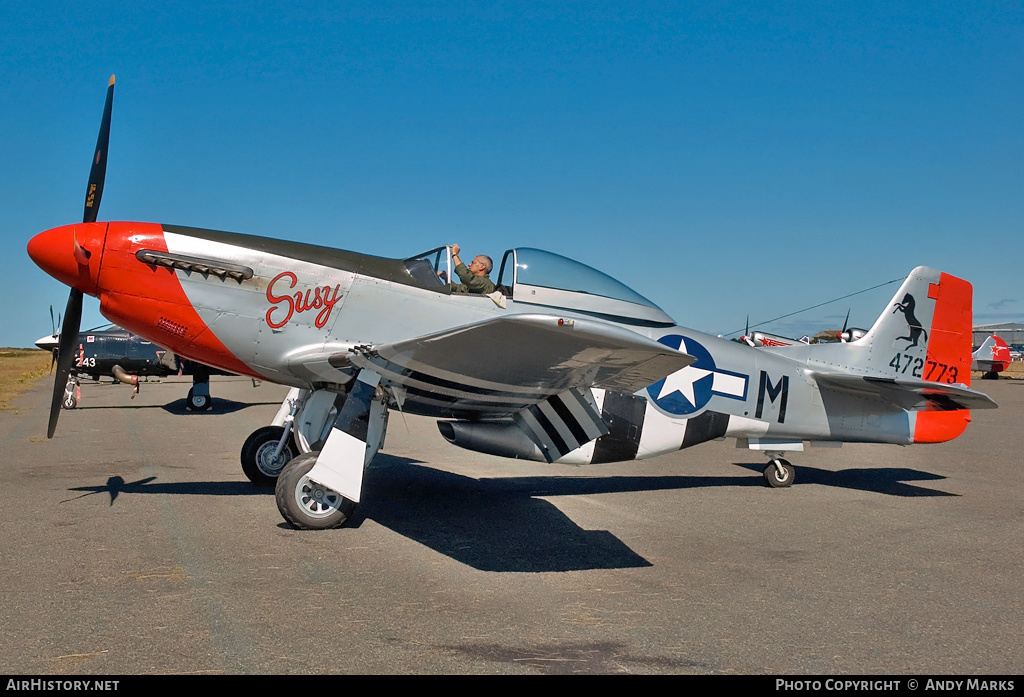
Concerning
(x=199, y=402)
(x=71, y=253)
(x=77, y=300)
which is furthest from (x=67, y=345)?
(x=199, y=402)

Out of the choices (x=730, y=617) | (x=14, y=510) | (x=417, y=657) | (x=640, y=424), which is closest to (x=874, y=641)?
(x=730, y=617)

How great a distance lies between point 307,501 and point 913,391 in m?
6.07

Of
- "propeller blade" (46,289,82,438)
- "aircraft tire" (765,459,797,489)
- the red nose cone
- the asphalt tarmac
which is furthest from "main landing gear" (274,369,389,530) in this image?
"aircraft tire" (765,459,797,489)

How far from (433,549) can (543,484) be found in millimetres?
3233

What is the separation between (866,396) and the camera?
8414mm

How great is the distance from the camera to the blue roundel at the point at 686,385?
745cm

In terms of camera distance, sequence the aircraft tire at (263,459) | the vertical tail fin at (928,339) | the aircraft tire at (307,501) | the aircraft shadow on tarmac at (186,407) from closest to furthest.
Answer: the aircraft tire at (307,501) → the aircraft tire at (263,459) → the vertical tail fin at (928,339) → the aircraft shadow on tarmac at (186,407)

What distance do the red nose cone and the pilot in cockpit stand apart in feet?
9.41

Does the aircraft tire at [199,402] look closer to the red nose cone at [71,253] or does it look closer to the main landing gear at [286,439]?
the main landing gear at [286,439]

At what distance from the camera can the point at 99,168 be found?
7074 mm

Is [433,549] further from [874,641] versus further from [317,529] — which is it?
[874,641]

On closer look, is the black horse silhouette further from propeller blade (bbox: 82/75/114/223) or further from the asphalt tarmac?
propeller blade (bbox: 82/75/114/223)

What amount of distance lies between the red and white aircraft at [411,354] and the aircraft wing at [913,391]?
3 centimetres

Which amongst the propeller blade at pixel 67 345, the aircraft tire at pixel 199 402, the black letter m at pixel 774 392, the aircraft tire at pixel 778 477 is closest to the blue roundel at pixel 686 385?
the black letter m at pixel 774 392
